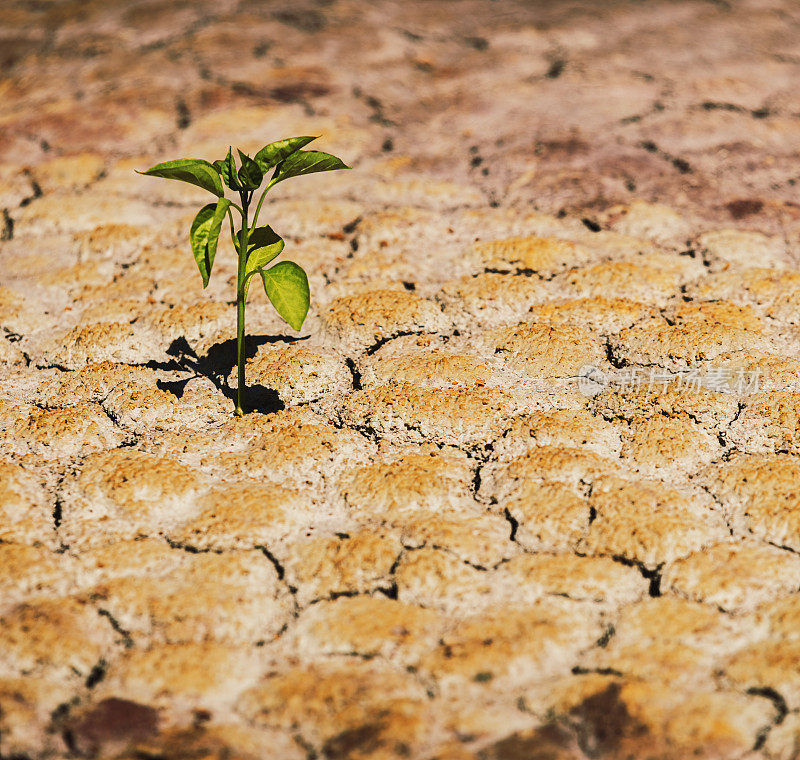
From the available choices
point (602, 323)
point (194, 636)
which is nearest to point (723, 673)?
point (194, 636)

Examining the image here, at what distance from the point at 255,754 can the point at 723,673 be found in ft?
2.38

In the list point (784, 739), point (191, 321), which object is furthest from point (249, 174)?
point (784, 739)

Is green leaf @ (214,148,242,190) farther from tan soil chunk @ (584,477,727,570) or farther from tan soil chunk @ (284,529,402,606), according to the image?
tan soil chunk @ (584,477,727,570)

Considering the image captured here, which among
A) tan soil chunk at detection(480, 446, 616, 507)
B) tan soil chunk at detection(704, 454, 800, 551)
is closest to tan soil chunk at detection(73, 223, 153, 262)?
tan soil chunk at detection(480, 446, 616, 507)

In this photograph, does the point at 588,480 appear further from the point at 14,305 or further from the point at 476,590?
the point at 14,305

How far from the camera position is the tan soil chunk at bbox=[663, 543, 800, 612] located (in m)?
1.45

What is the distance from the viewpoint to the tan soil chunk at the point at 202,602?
4.62 ft

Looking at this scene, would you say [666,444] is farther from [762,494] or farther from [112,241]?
[112,241]

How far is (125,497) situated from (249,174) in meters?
0.71

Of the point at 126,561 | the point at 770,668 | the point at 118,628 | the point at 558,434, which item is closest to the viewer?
the point at 770,668

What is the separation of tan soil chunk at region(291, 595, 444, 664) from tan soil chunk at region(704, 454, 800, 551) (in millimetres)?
650

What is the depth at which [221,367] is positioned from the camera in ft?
6.93

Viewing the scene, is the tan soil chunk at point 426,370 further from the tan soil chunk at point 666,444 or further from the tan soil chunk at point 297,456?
the tan soil chunk at point 666,444

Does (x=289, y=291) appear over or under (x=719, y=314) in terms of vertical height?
over
